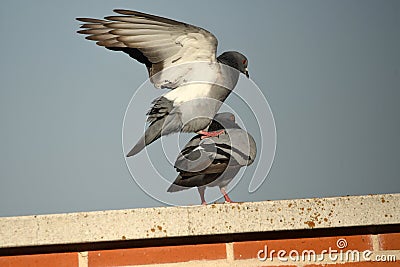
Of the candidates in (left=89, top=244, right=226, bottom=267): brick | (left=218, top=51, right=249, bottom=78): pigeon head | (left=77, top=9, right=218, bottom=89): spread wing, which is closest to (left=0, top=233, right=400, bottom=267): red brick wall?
(left=89, top=244, right=226, bottom=267): brick

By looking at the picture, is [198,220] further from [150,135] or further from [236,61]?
[236,61]

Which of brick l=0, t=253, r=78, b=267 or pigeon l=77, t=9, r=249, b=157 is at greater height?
pigeon l=77, t=9, r=249, b=157

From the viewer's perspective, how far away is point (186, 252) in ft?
5.43

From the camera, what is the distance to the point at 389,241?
170cm

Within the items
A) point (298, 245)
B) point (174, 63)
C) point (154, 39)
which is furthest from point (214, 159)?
point (174, 63)

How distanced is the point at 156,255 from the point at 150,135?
8.39 ft

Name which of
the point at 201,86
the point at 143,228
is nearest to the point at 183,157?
the point at 201,86

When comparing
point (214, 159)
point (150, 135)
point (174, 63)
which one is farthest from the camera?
point (174, 63)

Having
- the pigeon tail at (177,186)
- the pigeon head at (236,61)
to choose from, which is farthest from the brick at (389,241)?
the pigeon head at (236,61)

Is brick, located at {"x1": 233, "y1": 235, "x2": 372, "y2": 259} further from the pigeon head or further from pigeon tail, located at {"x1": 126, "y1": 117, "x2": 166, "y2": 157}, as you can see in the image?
the pigeon head

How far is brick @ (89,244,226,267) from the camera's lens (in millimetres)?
1656

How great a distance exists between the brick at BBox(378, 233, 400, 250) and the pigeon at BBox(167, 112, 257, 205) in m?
1.36

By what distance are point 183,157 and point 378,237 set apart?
1.65 m

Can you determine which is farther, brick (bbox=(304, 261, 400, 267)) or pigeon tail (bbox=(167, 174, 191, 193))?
pigeon tail (bbox=(167, 174, 191, 193))
